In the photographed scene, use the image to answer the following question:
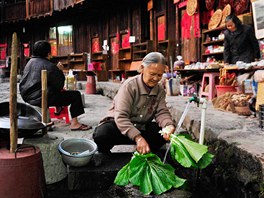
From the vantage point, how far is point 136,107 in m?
3.33

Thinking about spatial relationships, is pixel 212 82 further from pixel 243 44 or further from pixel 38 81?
pixel 38 81

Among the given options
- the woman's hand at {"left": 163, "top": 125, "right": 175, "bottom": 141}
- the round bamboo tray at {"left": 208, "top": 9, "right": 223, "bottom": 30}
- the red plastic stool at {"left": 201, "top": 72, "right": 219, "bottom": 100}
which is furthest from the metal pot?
the round bamboo tray at {"left": 208, "top": 9, "right": 223, "bottom": 30}

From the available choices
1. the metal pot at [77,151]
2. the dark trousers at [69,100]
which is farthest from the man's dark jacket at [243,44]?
the metal pot at [77,151]

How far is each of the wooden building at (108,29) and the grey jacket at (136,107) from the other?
5866 millimetres

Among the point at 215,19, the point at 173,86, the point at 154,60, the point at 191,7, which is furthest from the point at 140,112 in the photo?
the point at 191,7

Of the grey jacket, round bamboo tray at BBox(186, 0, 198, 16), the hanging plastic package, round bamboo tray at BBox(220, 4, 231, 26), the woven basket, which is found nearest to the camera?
the grey jacket

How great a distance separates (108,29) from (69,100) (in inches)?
504

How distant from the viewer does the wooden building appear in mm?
10773

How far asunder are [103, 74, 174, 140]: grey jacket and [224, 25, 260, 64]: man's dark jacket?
400 centimetres

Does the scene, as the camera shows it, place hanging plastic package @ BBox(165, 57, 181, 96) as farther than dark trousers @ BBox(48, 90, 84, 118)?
Yes

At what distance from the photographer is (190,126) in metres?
4.60

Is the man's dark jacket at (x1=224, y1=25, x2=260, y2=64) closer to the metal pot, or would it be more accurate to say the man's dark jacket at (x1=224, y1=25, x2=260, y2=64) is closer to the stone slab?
the metal pot

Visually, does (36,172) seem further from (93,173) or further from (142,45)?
(142,45)

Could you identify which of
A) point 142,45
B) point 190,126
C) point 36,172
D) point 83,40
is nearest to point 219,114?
point 190,126
